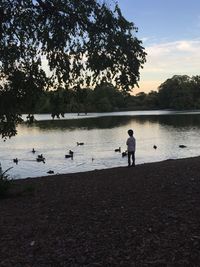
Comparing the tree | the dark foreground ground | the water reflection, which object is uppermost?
the tree

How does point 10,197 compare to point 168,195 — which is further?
point 10,197

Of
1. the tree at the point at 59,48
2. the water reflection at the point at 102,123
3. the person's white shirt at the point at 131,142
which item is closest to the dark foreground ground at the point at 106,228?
the tree at the point at 59,48

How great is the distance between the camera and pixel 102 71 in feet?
36.5

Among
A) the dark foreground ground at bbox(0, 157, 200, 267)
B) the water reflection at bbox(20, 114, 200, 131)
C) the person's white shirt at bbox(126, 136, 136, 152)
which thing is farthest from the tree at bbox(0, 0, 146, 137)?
the water reflection at bbox(20, 114, 200, 131)

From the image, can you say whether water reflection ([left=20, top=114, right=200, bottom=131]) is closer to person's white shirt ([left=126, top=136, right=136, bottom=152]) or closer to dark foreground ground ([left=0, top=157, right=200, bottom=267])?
person's white shirt ([left=126, top=136, right=136, bottom=152])

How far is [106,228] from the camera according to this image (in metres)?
8.30

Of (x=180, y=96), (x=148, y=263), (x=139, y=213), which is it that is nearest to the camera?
(x=148, y=263)

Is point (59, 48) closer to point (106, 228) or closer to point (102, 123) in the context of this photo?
point (106, 228)

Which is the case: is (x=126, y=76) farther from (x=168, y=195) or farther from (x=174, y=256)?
(x=174, y=256)

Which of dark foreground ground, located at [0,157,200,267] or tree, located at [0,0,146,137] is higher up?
tree, located at [0,0,146,137]

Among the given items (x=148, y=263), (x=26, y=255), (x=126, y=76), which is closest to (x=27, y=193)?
(x=126, y=76)

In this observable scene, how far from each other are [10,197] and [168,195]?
15.8 feet

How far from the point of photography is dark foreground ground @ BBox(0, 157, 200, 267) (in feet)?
22.4

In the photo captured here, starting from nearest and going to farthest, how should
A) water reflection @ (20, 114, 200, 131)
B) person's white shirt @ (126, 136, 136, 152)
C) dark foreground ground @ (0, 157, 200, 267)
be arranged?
dark foreground ground @ (0, 157, 200, 267) → person's white shirt @ (126, 136, 136, 152) → water reflection @ (20, 114, 200, 131)
